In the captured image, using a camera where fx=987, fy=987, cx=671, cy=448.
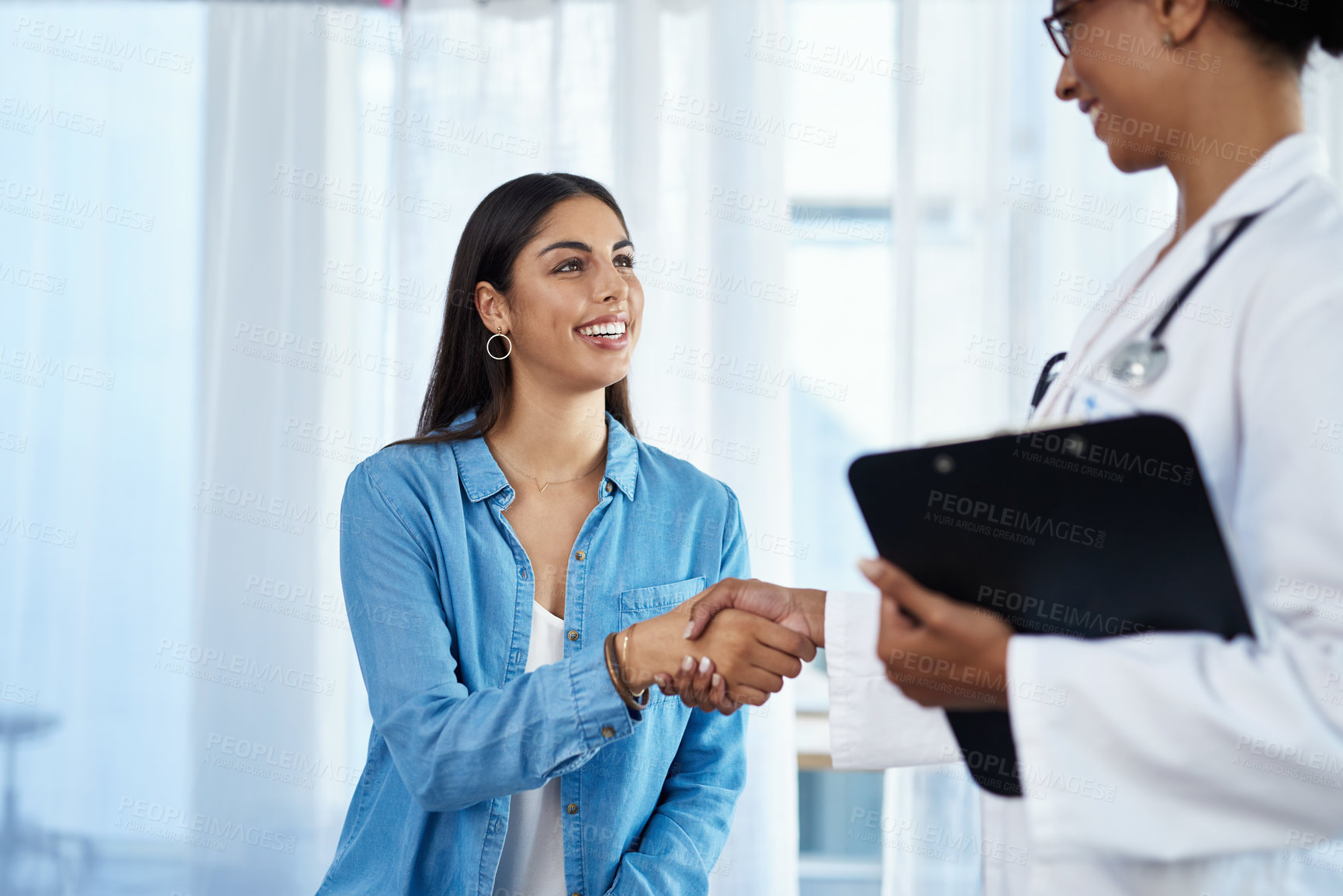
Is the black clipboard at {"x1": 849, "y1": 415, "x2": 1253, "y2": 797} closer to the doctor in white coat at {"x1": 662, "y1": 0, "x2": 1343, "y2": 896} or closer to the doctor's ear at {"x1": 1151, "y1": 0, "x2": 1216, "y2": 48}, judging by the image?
the doctor in white coat at {"x1": 662, "y1": 0, "x2": 1343, "y2": 896}

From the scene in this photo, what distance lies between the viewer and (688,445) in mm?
2643

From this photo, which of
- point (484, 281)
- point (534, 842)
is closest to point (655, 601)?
point (534, 842)

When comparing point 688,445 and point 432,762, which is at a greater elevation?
point 688,445

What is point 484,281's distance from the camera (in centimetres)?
185

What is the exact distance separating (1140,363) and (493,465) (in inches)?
42.2

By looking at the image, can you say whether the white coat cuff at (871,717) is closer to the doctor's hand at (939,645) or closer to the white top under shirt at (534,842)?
→ the doctor's hand at (939,645)

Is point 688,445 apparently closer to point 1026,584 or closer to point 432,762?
point 432,762

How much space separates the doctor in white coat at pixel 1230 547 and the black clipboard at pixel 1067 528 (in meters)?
0.04

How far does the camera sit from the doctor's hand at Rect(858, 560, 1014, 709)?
0.88m

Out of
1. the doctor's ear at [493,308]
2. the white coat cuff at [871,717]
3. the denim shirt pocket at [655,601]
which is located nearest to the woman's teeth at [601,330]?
the doctor's ear at [493,308]

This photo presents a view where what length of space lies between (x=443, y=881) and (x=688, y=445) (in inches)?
54.2

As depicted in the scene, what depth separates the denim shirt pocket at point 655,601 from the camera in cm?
164

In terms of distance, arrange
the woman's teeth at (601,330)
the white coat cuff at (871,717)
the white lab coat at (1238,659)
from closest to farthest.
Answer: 1. the white lab coat at (1238,659)
2. the white coat cuff at (871,717)
3. the woman's teeth at (601,330)

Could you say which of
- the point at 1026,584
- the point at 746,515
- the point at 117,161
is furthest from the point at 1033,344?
the point at 117,161
